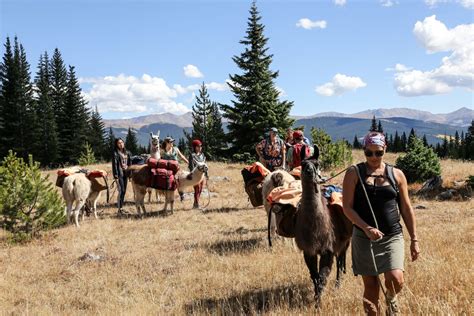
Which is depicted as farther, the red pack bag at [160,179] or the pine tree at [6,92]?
the pine tree at [6,92]

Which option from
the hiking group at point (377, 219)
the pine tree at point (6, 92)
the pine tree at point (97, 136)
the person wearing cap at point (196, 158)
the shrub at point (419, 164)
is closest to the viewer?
the hiking group at point (377, 219)

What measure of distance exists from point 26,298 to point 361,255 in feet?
16.1

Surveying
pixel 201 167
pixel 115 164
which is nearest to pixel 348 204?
pixel 201 167

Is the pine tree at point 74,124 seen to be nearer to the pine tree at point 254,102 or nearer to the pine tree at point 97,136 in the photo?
the pine tree at point 97,136

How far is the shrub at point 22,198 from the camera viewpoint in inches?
365

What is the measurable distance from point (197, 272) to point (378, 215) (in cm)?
374

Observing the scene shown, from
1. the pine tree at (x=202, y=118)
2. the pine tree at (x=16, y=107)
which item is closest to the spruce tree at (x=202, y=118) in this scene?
the pine tree at (x=202, y=118)

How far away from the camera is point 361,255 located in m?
3.62

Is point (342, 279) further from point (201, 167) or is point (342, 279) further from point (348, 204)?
point (201, 167)

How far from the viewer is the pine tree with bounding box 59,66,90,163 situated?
159 feet

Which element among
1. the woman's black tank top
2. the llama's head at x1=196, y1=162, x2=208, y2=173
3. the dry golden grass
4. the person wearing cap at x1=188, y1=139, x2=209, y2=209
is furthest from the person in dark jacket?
the woman's black tank top

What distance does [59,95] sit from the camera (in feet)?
175

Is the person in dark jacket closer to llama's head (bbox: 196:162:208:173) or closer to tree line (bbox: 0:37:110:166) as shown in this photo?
llama's head (bbox: 196:162:208:173)

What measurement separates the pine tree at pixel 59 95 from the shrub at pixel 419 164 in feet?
139
